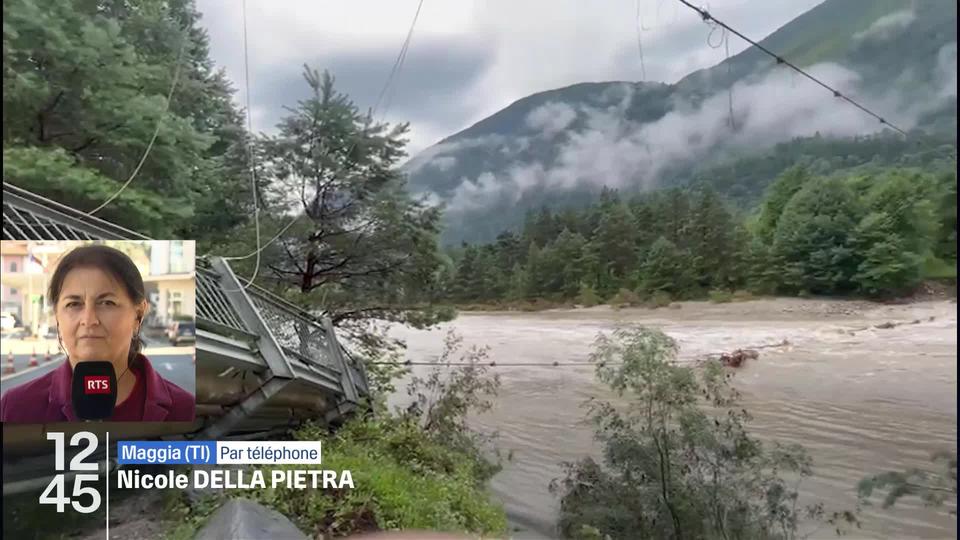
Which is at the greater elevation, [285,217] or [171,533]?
[285,217]

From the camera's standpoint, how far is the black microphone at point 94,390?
1.88 metres

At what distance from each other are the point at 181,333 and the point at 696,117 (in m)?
1.93

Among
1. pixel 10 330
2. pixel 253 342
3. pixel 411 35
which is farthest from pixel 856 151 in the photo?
pixel 10 330

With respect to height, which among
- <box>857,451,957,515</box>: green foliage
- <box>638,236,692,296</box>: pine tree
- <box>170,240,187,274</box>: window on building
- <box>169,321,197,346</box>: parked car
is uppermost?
<box>170,240,187,274</box>: window on building

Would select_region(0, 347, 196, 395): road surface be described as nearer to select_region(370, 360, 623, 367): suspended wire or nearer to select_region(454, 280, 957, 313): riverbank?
select_region(370, 360, 623, 367): suspended wire

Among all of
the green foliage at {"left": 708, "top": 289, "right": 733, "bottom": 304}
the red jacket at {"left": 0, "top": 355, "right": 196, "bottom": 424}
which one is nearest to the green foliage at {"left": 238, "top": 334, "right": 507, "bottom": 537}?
the red jacket at {"left": 0, "top": 355, "right": 196, "bottom": 424}

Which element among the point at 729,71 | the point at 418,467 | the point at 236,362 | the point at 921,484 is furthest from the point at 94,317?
the point at 921,484

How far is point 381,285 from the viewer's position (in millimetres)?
2211

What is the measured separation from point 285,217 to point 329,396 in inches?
27.2

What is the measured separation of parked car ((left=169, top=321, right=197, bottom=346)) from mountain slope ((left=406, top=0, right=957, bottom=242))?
91cm

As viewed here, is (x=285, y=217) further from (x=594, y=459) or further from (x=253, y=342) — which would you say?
(x=594, y=459)

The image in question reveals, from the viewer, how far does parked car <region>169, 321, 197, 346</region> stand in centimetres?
191
